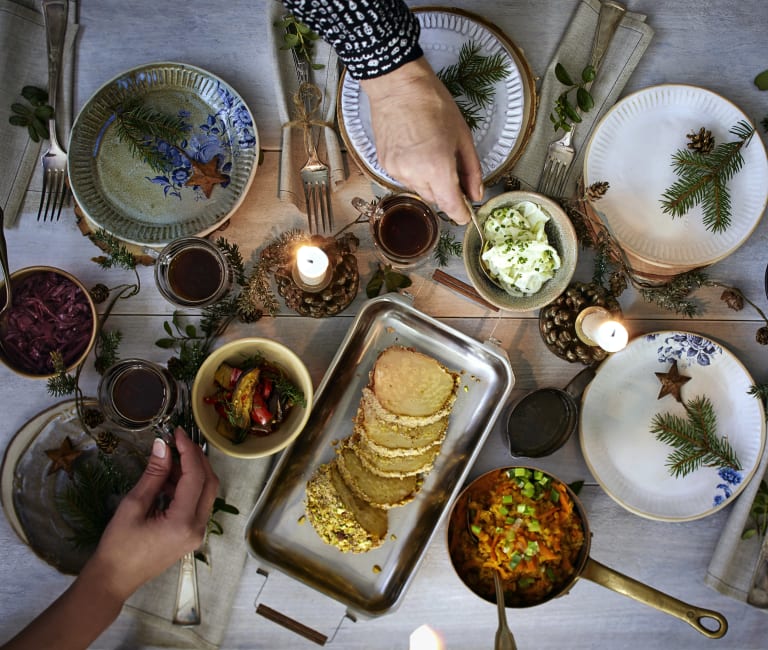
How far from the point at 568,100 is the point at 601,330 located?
0.60 meters

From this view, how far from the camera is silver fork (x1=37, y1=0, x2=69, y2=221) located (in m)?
1.49

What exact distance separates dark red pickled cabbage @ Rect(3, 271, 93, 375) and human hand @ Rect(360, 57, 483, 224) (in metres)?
0.84

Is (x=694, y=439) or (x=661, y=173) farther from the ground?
(x=661, y=173)

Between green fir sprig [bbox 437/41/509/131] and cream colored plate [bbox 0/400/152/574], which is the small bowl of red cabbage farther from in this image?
green fir sprig [bbox 437/41/509/131]

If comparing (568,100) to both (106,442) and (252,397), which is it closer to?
(252,397)

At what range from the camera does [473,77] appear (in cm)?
143

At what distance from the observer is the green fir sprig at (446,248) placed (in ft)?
4.93

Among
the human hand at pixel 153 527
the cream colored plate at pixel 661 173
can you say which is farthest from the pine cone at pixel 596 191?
the human hand at pixel 153 527

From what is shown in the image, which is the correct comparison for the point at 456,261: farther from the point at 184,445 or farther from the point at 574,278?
the point at 184,445

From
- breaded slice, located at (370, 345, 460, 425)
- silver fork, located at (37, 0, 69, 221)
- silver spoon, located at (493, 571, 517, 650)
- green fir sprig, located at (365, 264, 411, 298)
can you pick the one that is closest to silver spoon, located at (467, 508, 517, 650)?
silver spoon, located at (493, 571, 517, 650)

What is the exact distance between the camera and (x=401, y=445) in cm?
146

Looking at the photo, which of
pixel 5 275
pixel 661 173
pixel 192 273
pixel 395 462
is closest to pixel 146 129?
pixel 192 273

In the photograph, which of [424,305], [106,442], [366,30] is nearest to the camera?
[366,30]

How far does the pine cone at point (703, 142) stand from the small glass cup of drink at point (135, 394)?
1429mm
